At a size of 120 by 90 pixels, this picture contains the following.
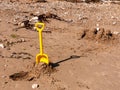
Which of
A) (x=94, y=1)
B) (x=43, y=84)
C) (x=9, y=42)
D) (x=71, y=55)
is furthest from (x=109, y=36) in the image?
(x=94, y=1)

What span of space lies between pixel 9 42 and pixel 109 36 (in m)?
2.73

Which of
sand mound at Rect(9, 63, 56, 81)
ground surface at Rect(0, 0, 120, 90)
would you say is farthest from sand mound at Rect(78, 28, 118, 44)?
sand mound at Rect(9, 63, 56, 81)

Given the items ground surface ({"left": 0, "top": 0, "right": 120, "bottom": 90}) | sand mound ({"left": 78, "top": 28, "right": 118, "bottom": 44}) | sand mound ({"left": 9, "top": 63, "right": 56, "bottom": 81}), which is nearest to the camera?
ground surface ({"left": 0, "top": 0, "right": 120, "bottom": 90})

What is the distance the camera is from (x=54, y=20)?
1086 cm

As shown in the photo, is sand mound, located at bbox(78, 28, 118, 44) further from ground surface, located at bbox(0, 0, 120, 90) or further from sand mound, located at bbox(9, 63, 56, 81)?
sand mound, located at bbox(9, 63, 56, 81)

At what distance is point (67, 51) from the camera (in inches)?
314

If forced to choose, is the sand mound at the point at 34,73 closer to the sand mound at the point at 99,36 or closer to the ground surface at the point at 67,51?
the ground surface at the point at 67,51

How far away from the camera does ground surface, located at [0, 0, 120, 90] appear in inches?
249

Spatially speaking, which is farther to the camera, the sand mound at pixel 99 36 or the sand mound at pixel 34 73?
the sand mound at pixel 99 36

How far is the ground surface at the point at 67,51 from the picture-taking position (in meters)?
6.33

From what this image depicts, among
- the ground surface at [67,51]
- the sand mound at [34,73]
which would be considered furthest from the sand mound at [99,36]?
the sand mound at [34,73]

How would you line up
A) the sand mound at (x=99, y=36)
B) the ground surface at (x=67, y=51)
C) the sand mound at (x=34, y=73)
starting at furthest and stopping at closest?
the sand mound at (x=99, y=36), the sand mound at (x=34, y=73), the ground surface at (x=67, y=51)

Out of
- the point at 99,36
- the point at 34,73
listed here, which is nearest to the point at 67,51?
the point at 99,36

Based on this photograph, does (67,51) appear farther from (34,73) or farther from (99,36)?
(34,73)
